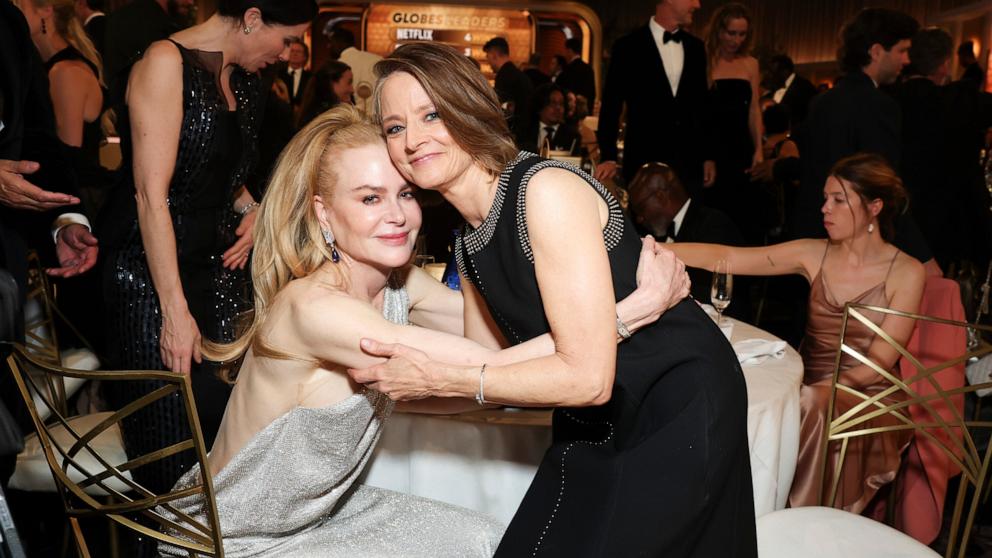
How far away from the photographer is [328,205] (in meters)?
1.79

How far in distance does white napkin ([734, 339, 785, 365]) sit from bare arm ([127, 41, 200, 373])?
137cm

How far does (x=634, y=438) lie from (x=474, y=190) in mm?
496

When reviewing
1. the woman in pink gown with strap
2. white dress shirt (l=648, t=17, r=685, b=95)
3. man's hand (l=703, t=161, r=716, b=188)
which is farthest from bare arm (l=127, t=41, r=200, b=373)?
man's hand (l=703, t=161, r=716, b=188)

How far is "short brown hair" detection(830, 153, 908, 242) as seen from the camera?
122 inches

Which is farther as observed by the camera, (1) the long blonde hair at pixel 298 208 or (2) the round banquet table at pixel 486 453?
(2) the round banquet table at pixel 486 453

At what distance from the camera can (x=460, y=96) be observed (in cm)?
153

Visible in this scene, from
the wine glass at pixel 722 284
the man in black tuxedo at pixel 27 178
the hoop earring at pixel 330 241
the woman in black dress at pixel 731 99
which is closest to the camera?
the hoop earring at pixel 330 241

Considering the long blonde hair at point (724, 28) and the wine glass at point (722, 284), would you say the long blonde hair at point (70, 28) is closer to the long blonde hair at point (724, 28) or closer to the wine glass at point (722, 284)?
the wine glass at point (722, 284)

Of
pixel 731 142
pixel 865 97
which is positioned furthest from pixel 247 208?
pixel 731 142

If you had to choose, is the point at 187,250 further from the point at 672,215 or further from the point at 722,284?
the point at 672,215

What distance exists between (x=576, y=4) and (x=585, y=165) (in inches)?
312

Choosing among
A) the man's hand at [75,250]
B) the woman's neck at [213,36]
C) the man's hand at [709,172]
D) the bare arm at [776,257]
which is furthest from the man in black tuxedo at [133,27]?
the bare arm at [776,257]

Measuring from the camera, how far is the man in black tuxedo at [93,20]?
5.67 metres

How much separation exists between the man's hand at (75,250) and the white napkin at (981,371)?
277 centimetres
